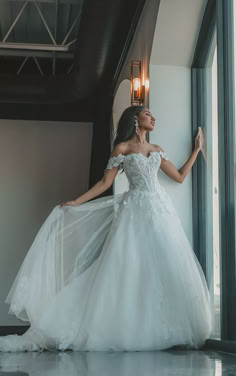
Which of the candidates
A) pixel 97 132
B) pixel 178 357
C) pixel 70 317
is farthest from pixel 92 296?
pixel 97 132

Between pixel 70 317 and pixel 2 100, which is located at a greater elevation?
pixel 2 100

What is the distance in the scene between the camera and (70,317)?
405 cm

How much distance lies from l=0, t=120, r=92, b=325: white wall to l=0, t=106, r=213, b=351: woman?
4694 mm

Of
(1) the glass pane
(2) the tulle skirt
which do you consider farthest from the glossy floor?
(1) the glass pane

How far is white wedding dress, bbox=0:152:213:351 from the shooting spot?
151 inches

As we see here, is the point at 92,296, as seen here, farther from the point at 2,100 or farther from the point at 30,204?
the point at 30,204

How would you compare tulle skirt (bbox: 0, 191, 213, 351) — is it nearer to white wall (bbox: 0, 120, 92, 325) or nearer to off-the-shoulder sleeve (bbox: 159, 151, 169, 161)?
off-the-shoulder sleeve (bbox: 159, 151, 169, 161)

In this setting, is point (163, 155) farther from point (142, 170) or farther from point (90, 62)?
point (90, 62)

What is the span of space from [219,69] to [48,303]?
5.83 feet

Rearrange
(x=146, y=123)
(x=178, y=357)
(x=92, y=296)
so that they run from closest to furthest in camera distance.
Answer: (x=178, y=357)
(x=92, y=296)
(x=146, y=123)

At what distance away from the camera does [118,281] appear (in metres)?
4.02

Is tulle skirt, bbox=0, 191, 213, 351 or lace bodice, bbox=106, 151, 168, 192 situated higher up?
lace bodice, bbox=106, 151, 168, 192

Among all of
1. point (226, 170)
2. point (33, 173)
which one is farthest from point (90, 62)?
point (226, 170)

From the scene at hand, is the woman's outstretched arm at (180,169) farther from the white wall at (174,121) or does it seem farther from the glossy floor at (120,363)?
the glossy floor at (120,363)
